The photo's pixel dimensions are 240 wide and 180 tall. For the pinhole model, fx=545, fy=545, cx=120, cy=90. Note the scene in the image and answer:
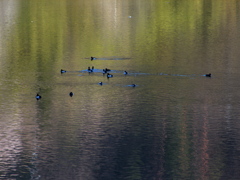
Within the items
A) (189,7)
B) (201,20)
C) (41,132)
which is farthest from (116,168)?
(189,7)

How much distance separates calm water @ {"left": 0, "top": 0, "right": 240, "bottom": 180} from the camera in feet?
99.9

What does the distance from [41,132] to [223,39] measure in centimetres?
5086

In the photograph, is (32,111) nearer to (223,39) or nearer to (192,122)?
(192,122)

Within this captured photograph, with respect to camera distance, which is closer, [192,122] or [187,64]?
[192,122]

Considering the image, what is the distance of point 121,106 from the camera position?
43.1 metres

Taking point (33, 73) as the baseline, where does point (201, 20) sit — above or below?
above

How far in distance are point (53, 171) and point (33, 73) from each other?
29.1m

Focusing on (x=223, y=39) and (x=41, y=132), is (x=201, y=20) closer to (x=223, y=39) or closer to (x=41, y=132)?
(x=223, y=39)

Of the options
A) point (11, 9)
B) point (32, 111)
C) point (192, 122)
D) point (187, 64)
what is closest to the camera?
point (192, 122)

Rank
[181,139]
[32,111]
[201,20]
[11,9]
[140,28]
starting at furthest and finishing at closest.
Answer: [11,9] → [201,20] → [140,28] → [32,111] → [181,139]

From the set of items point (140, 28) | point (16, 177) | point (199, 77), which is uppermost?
point (140, 28)

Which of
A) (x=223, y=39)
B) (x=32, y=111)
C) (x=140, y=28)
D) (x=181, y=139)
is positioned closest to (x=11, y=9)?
(x=140, y=28)

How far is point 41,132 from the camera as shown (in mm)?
36438

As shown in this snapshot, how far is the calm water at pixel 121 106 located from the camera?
30.4 metres
